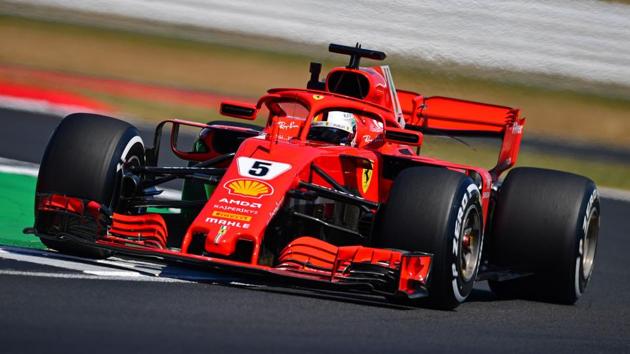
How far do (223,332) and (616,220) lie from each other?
8.77m

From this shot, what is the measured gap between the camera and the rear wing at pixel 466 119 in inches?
425

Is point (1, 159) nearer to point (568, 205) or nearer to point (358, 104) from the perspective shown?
point (358, 104)

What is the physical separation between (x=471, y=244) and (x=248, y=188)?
61.1 inches

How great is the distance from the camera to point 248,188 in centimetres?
801

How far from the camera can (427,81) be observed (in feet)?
60.0

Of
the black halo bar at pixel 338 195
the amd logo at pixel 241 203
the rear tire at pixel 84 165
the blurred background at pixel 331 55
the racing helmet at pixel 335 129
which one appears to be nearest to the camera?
the amd logo at pixel 241 203

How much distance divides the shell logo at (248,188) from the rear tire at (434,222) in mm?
732

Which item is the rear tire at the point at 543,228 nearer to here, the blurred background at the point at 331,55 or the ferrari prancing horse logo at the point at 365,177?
the ferrari prancing horse logo at the point at 365,177

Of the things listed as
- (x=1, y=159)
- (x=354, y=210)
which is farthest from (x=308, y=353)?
(x=1, y=159)

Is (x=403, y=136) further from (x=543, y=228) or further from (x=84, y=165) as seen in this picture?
(x=84, y=165)

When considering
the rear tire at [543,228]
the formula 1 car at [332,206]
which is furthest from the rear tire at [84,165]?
the rear tire at [543,228]

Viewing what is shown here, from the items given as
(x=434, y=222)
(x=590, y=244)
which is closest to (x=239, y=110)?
(x=434, y=222)

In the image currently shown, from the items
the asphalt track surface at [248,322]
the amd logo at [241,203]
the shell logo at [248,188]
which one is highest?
the shell logo at [248,188]

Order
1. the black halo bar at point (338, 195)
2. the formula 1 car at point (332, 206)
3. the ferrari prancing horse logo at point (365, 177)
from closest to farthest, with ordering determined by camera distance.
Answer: the formula 1 car at point (332, 206), the black halo bar at point (338, 195), the ferrari prancing horse logo at point (365, 177)
